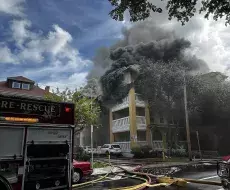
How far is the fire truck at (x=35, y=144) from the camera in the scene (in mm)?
5637

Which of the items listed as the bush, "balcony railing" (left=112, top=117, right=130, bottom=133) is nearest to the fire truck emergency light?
the bush

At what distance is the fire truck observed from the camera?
18.5 feet

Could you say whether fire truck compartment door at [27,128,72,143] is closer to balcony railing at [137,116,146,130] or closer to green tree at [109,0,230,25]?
green tree at [109,0,230,25]

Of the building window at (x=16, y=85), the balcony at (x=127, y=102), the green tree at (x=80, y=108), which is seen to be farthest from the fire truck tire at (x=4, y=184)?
the building window at (x=16, y=85)

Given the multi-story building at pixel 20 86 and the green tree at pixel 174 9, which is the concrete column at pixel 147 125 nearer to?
the multi-story building at pixel 20 86

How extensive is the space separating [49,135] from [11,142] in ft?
3.55

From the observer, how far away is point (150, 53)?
40125 millimetres

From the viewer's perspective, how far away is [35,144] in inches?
244

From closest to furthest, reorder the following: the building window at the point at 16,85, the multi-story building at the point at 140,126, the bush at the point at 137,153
Result: the bush at the point at 137,153 → the building window at the point at 16,85 → the multi-story building at the point at 140,126

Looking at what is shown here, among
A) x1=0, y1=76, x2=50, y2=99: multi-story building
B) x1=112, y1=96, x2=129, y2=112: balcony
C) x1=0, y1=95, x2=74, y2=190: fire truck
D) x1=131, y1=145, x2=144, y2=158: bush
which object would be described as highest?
x1=0, y1=76, x2=50, y2=99: multi-story building

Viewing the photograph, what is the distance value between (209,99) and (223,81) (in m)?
3.65

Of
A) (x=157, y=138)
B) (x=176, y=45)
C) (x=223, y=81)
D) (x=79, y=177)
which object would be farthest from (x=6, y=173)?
(x=176, y=45)

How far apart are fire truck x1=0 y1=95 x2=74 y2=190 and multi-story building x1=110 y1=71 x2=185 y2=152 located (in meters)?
25.0

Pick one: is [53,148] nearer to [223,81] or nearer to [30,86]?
[30,86]
